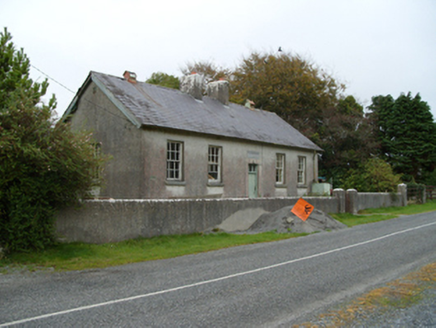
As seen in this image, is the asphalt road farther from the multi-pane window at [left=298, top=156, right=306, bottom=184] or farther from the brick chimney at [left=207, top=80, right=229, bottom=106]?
the brick chimney at [left=207, top=80, right=229, bottom=106]

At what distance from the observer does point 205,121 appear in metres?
21.5

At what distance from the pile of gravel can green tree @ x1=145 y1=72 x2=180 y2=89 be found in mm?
30447

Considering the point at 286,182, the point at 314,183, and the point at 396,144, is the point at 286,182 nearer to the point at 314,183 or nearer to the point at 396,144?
the point at 314,183

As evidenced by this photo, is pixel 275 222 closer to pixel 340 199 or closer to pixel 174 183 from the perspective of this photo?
pixel 174 183

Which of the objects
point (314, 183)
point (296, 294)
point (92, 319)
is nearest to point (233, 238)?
point (296, 294)

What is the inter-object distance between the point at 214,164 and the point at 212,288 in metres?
14.4

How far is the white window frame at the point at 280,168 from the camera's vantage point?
84.2ft

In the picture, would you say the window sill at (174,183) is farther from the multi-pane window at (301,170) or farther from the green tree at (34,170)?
the multi-pane window at (301,170)

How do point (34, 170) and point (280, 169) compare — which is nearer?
point (34, 170)

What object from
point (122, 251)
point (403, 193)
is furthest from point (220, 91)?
point (122, 251)

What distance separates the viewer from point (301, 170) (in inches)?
1085

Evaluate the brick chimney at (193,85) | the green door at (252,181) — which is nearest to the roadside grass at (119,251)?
the green door at (252,181)

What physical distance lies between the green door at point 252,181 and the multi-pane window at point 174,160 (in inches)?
213

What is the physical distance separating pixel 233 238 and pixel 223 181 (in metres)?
7.66
